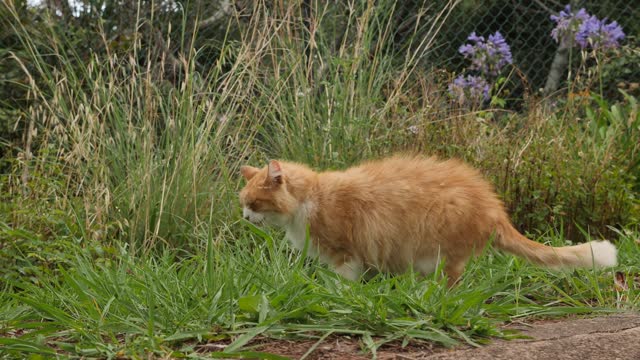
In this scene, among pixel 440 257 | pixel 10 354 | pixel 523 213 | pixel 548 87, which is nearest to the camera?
pixel 10 354

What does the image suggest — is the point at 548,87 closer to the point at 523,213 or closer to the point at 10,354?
the point at 523,213

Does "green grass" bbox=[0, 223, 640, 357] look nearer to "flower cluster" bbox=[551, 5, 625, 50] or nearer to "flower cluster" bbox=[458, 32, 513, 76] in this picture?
"flower cluster" bbox=[458, 32, 513, 76]

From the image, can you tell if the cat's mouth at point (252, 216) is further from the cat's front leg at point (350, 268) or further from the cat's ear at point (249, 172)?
the cat's front leg at point (350, 268)

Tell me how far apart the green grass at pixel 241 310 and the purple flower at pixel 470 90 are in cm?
248

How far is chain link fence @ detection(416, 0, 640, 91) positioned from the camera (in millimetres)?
8914

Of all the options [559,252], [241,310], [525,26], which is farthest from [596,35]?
[241,310]

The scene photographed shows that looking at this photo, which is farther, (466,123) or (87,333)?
(466,123)

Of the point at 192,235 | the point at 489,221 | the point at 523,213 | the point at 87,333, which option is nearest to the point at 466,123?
the point at 523,213

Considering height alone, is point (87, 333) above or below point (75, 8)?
below

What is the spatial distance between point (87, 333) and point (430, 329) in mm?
1249

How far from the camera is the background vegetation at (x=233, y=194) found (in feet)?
10.0

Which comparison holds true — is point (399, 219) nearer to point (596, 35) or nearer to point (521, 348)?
point (521, 348)

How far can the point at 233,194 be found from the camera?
4.90 meters

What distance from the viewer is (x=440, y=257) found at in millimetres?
3967
